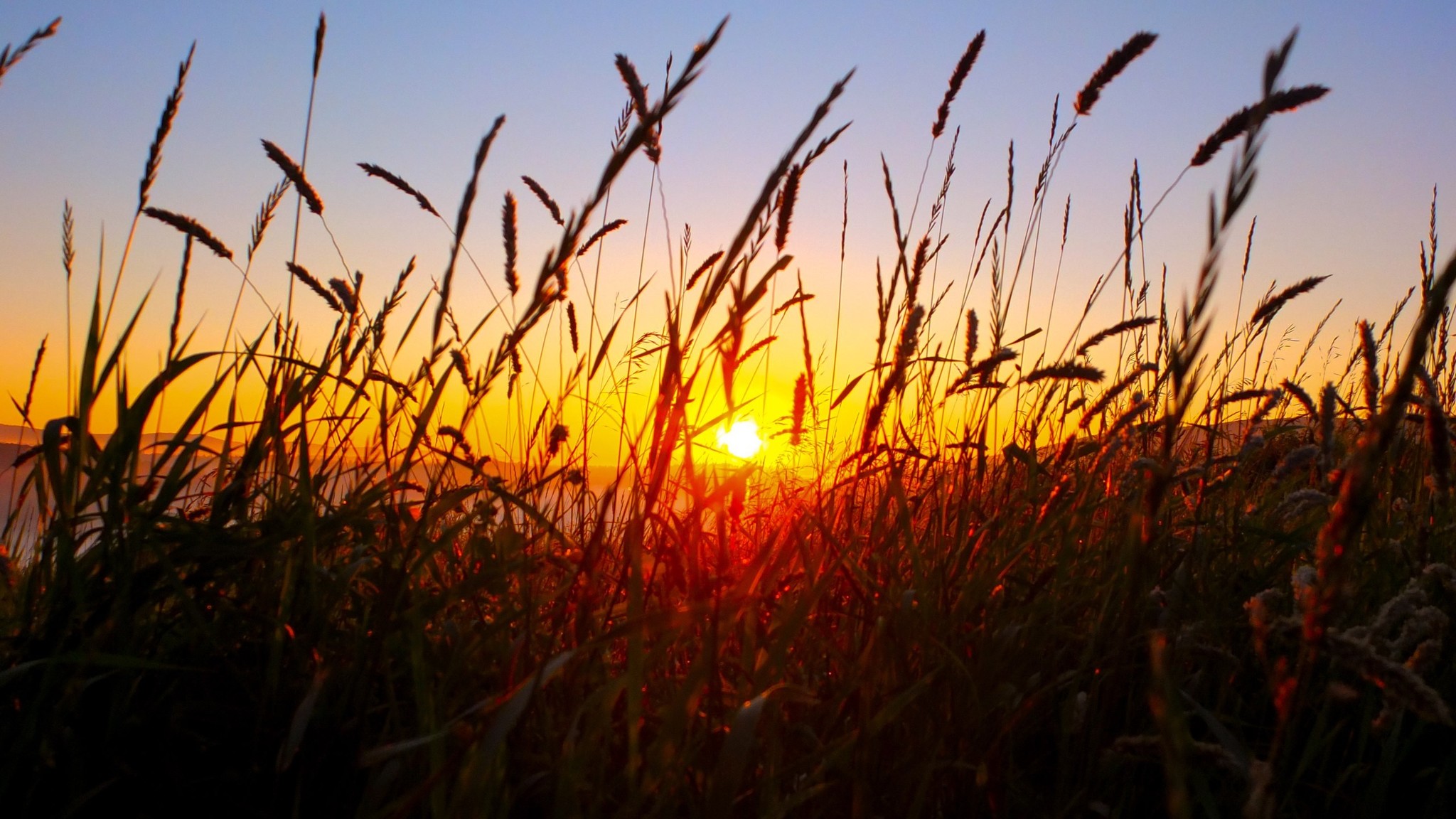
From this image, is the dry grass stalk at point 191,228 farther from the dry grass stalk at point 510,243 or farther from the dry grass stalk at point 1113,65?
→ the dry grass stalk at point 1113,65

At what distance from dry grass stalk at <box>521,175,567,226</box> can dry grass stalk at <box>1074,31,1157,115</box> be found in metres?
1.16

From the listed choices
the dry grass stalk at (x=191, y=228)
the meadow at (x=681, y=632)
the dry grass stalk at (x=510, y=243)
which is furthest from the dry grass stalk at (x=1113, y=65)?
the dry grass stalk at (x=191, y=228)

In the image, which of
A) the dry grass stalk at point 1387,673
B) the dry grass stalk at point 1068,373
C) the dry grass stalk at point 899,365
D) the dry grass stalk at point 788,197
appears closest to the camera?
the dry grass stalk at point 1387,673

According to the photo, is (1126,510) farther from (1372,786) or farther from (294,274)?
(294,274)

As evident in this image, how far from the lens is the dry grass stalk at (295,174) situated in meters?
1.66

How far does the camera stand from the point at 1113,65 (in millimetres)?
1828

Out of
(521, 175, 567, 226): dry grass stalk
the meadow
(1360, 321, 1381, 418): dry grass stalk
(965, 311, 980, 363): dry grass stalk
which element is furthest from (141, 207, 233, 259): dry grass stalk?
(1360, 321, 1381, 418): dry grass stalk

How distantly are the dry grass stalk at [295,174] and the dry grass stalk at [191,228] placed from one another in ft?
0.58

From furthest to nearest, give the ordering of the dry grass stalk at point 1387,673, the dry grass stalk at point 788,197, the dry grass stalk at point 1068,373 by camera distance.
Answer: the dry grass stalk at point 788,197 < the dry grass stalk at point 1068,373 < the dry grass stalk at point 1387,673

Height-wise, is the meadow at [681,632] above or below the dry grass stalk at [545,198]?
below

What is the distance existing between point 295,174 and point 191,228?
0.70 feet

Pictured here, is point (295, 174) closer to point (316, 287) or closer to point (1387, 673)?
point (316, 287)

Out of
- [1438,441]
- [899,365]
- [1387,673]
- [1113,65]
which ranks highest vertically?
[1113,65]

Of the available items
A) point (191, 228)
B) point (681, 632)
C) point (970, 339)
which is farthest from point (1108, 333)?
point (191, 228)
